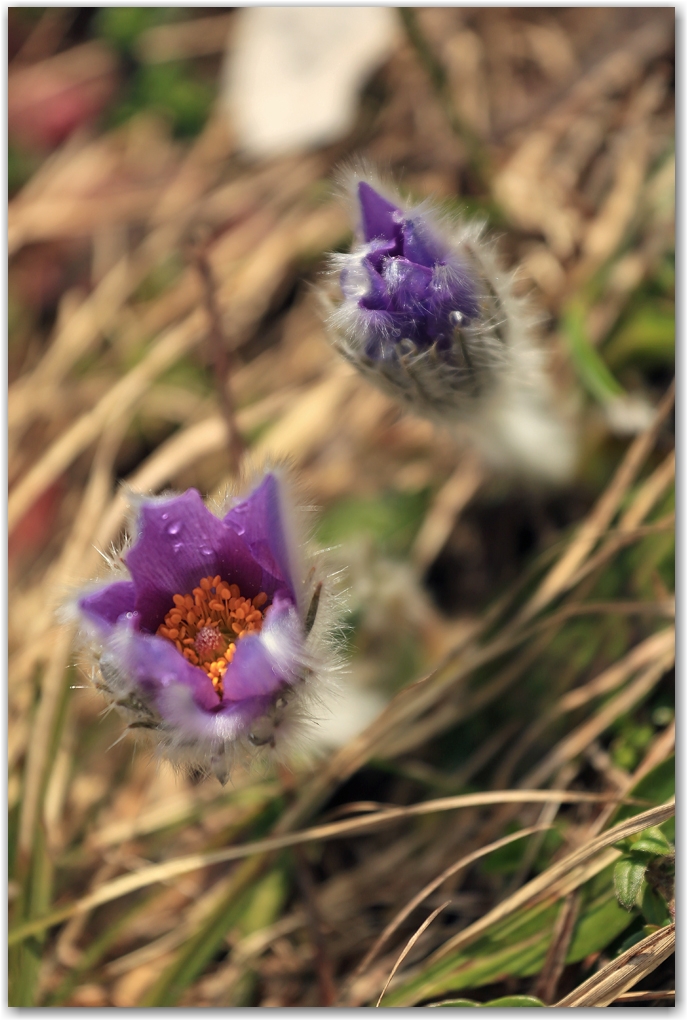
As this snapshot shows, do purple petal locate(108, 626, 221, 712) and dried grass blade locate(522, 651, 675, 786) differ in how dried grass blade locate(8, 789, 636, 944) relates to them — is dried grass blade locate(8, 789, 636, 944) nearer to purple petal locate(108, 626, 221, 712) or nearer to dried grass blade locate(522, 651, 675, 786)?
dried grass blade locate(522, 651, 675, 786)

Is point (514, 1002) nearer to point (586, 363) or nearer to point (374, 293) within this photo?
point (374, 293)

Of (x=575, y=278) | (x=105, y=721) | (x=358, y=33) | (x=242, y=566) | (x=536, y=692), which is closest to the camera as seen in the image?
(x=242, y=566)

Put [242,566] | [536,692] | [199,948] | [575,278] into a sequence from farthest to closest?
[575,278]
[536,692]
[199,948]
[242,566]

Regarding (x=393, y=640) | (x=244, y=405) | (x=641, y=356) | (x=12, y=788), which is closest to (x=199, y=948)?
(x=12, y=788)

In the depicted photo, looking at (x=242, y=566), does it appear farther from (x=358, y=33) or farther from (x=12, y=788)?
(x=358, y=33)

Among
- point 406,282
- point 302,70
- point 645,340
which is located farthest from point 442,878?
point 302,70

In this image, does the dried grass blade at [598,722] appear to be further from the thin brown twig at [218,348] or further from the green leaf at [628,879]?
the thin brown twig at [218,348]

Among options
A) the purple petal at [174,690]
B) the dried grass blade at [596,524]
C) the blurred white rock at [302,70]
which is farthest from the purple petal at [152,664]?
the blurred white rock at [302,70]
